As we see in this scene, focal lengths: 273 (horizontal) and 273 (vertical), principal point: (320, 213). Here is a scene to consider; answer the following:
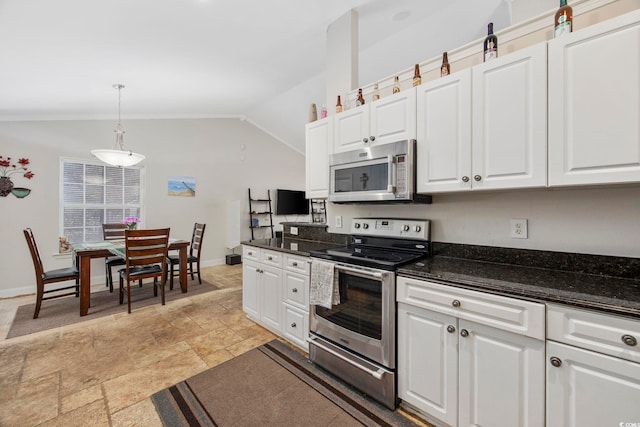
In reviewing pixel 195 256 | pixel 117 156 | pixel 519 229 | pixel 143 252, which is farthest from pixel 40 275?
pixel 519 229

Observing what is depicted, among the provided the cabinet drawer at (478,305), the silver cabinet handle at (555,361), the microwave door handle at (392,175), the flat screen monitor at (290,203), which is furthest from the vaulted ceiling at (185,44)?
the flat screen monitor at (290,203)

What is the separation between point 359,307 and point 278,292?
0.96m

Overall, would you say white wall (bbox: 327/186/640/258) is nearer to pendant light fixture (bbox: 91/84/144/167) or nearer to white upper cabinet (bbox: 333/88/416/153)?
white upper cabinet (bbox: 333/88/416/153)

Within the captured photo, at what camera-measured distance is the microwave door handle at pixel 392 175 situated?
1917mm

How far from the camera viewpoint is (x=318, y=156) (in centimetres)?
256

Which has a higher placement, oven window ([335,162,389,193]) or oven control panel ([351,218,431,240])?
oven window ([335,162,389,193])

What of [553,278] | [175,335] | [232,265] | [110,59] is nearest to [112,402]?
[175,335]

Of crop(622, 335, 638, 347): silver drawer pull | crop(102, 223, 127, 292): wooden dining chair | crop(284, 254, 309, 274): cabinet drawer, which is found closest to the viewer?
crop(622, 335, 638, 347): silver drawer pull

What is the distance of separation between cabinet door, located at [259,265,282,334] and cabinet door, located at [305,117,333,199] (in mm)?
836

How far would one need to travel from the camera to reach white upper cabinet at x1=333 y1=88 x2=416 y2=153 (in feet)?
6.30

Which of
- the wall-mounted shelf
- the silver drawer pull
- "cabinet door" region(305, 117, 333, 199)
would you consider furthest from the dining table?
the silver drawer pull

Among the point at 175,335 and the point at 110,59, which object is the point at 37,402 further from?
the point at 110,59

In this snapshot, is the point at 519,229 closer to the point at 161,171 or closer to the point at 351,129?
the point at 351,129

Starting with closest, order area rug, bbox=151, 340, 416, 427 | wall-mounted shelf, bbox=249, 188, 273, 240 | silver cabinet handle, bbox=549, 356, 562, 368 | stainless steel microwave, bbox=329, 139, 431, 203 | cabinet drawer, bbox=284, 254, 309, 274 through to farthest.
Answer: silver cabinet handle, bbox=549, 356, 562, 368
area rug, bbox=151, 340, 416, 427
stainless steel microwave, bbox=329, 139, 431, 203
cabinet drawer, bbox=284, 254, 309, 274
wall-mounted shelf, bbox=249, 188, 273, 240
